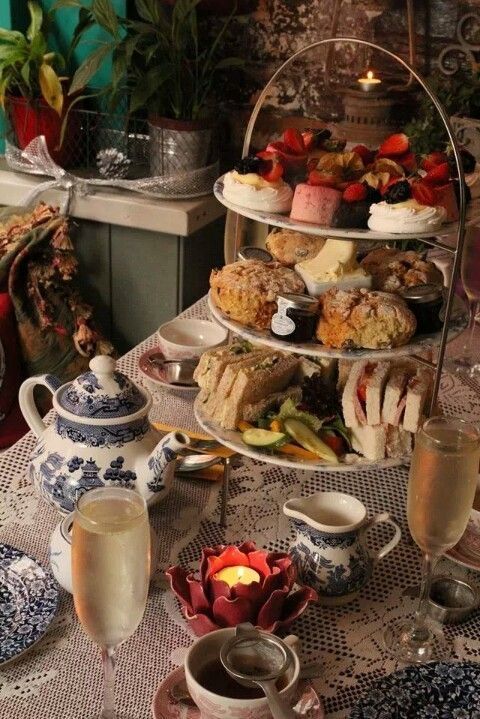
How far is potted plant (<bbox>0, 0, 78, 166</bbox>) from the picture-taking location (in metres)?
2.51

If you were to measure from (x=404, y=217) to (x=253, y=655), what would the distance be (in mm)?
563

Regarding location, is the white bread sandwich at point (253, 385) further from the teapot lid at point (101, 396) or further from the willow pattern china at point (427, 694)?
the willow pattern china at point (427, 694)

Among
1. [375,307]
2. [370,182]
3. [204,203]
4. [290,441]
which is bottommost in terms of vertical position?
[204,203]

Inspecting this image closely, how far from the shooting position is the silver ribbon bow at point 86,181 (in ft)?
8.24

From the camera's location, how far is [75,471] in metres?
1.11

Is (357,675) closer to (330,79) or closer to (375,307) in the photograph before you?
(375,307)

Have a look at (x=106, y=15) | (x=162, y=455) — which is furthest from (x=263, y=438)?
(x=106, y=15)

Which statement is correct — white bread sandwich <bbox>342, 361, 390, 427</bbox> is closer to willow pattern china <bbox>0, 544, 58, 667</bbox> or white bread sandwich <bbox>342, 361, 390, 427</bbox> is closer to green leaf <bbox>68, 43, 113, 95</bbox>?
willow pattern china <bbox>0, 544, 58, 667</bbox>

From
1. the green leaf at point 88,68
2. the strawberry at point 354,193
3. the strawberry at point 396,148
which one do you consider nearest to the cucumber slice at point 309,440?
the strawberry at point 354,193

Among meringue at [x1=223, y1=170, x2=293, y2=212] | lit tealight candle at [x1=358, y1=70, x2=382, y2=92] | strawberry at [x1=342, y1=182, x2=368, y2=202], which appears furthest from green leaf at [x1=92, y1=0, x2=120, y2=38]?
strawberry at [x1=342, y1=182, x2=368, y2=202]

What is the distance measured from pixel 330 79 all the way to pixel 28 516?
1.90 meters

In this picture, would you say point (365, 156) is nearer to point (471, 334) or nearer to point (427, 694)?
point (471, 334)

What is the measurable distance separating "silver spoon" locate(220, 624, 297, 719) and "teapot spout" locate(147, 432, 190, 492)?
0.27 meters

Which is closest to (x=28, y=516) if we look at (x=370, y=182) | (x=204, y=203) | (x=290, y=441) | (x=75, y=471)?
(x=75, y=471)
